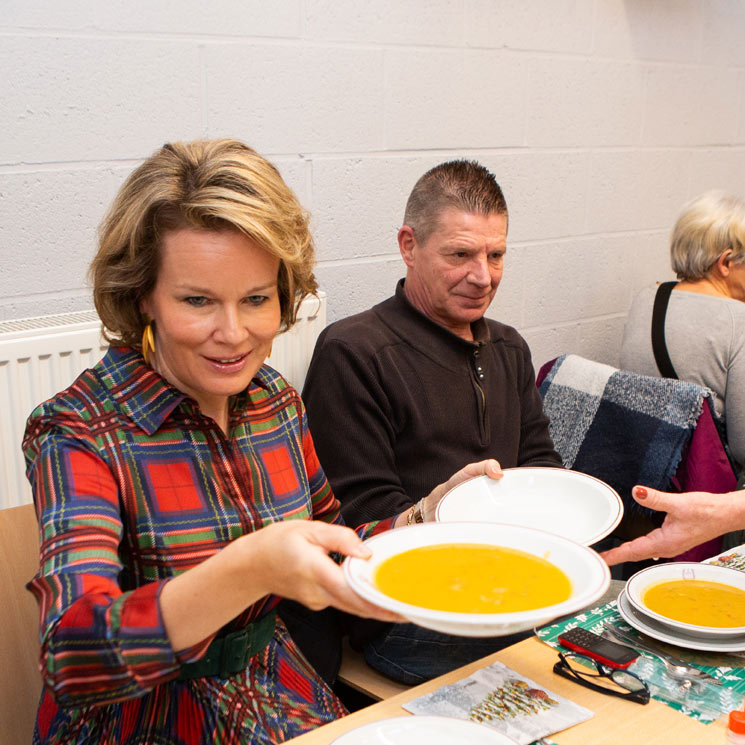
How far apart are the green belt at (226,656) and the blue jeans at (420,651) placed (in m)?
0.41

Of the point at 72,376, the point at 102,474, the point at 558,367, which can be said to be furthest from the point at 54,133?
the point at 558,367

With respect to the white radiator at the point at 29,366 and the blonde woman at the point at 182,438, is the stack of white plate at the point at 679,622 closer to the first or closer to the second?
the blonde woman at the point at 182,438

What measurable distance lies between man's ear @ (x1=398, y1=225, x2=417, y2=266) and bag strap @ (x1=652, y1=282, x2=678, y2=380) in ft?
3.07

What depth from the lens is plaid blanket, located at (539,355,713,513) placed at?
2.24 m

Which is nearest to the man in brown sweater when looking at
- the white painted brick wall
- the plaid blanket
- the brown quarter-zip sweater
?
the brown quarter-zip sweater

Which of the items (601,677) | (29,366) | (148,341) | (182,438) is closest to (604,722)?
(601,677)

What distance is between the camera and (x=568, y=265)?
295 cm

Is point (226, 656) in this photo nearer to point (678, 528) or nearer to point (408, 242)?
point (678, 528)

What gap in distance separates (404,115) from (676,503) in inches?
55.8

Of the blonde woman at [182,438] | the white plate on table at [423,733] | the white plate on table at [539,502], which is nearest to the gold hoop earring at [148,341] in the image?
the blonde woman at [182,438]

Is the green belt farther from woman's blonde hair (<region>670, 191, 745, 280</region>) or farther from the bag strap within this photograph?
woman's blonde hair (<region>670, 191, 745, 280</region>)

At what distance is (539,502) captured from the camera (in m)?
1.46

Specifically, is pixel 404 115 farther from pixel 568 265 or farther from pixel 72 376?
pixel 72 376

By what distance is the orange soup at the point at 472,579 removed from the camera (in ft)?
2.99
